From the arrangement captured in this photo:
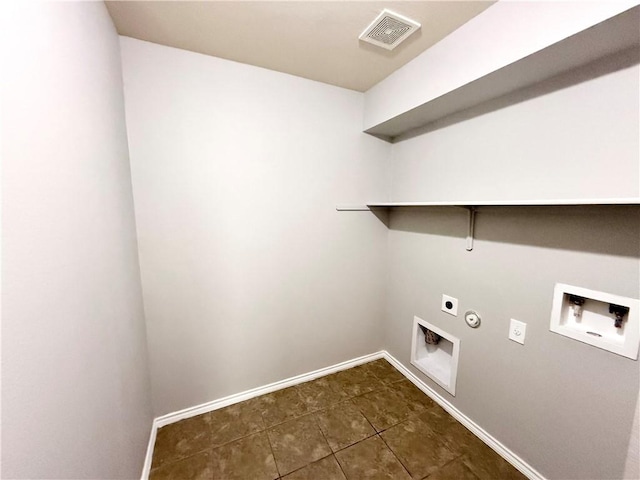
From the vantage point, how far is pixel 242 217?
1.81m

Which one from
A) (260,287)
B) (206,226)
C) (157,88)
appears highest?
(157,88)

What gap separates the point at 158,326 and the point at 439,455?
1975 mm

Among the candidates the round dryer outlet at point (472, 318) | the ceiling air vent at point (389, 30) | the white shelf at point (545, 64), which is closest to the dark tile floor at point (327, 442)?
the round dryer outlet at point (472, 318)

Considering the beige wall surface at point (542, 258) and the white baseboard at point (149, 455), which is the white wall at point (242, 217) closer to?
the white baseboard at point (149, 455)

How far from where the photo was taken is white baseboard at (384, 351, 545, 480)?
4.61 ft

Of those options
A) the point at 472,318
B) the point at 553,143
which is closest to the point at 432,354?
the point at 472,318

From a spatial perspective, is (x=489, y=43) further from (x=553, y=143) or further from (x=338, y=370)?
(x=338, y=370)

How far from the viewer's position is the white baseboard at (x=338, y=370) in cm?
144

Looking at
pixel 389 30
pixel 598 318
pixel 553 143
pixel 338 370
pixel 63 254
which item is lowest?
pixel 338 370

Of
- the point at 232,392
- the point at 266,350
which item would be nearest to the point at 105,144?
the point at 266,350

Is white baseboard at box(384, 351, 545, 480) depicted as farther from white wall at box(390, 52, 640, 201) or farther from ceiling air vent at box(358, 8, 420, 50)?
ceiling air vent at box(358, 8, 420, 50)

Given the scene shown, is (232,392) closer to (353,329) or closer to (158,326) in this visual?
(158,326)

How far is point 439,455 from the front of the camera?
1.52 metres

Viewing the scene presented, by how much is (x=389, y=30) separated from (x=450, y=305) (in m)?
1.81
